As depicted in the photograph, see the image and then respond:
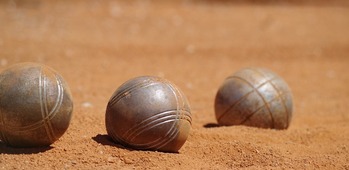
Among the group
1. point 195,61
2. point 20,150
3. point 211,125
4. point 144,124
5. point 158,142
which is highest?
point 144,124

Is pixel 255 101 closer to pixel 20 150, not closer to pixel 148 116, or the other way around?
pixel 148 116

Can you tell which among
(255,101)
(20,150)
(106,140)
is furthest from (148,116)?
(255,101)

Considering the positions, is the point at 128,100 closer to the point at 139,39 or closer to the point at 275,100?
the point at 275,100

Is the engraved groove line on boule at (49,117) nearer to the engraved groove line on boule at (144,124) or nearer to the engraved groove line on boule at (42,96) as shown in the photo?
the engraved groove line on boule at (42,96)

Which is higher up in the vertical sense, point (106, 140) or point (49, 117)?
point (49, 117)

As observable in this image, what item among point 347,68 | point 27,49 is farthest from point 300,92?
point 27,49

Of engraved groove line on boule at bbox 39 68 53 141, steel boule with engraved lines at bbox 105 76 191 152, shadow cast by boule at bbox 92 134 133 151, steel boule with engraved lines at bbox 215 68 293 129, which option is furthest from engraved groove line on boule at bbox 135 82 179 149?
steel boule with engraved lines at bbox 215 68 293 129

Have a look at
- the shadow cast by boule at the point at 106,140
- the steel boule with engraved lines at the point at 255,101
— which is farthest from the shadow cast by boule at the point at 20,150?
the steel boule with engraved lines at the point at 255,101
